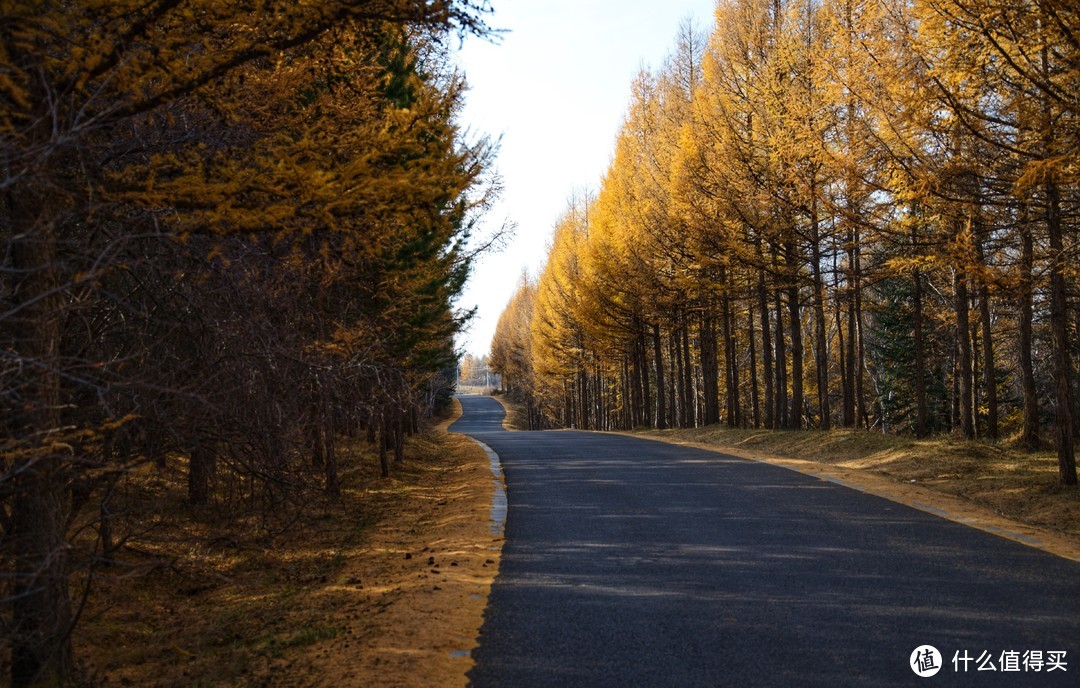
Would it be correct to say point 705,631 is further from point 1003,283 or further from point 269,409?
point 1003,283

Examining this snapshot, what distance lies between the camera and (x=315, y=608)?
635 centimetres

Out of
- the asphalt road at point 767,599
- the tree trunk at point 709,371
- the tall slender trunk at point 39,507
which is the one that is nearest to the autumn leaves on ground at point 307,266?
the tall slender trunk at point 39,507

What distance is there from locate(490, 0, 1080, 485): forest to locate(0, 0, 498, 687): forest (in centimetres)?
688

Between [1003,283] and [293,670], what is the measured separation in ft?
28.9

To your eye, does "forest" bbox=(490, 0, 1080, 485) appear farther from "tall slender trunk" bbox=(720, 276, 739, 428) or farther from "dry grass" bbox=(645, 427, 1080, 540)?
"dry grass" bbox=(645, 427, 1080, 540)

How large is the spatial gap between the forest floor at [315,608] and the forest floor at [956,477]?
4.93 meters

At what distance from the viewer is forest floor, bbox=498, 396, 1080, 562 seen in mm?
8156

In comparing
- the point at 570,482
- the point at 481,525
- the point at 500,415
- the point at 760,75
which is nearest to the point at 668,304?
the point at 760,75

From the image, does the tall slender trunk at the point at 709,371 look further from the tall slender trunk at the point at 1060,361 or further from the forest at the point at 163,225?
the forest at the point at 163,225

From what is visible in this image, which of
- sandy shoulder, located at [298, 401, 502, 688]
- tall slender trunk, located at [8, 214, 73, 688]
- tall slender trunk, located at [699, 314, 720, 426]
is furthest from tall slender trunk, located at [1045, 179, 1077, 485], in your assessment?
tall slender trunk, located at [699, 314, 720, 426]

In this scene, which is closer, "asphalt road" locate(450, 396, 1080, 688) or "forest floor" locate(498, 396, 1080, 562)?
"asphalt road" locate(450, 396, 1080, 688)

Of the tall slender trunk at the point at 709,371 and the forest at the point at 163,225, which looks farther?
the tall slender trunk at the point at 709,371

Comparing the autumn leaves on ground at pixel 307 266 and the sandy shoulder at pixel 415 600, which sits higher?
the autumn leaves on ground at pixel 307 266

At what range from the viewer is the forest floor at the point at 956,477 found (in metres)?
8.16
